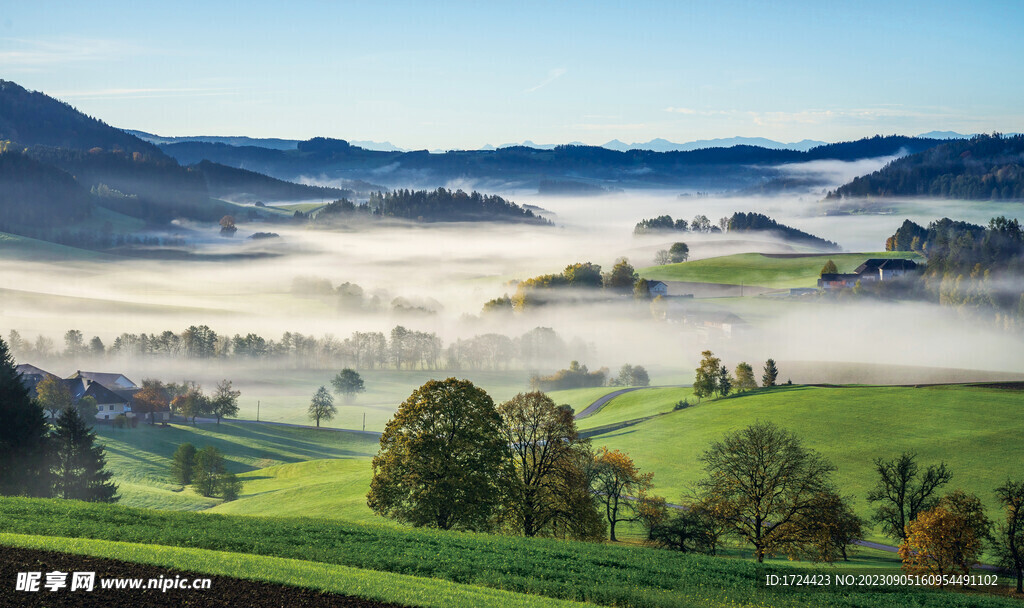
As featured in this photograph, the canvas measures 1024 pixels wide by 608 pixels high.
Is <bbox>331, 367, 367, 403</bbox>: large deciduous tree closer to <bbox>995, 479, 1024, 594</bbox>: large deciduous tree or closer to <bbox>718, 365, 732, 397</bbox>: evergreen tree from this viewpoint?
<bbox>718, 365, 732, 397</bbox>: evergreen tree

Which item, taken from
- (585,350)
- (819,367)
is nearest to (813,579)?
(819,367)

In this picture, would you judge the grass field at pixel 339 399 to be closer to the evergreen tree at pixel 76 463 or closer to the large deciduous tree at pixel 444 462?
the evergreen tree at pixel 76 463

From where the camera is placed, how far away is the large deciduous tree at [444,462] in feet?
146

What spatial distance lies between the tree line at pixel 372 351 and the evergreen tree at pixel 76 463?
123180mm

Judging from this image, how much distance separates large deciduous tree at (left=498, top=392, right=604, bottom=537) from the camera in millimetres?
46438

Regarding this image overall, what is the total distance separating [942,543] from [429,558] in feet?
104

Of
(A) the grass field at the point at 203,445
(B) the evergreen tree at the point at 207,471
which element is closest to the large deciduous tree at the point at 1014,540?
(A) the grass field at the point at 203,445

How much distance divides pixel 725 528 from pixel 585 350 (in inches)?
5665

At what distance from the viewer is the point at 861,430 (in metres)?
93.1

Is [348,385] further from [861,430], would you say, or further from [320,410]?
[861,430]

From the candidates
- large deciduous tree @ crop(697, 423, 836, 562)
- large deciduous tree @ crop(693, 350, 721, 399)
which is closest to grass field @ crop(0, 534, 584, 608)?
large deciduous tree @ crop(697, 423, 836, 562)

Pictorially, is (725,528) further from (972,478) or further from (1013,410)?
(1013,410)

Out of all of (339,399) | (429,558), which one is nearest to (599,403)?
(339,399)

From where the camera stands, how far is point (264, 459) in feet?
354
